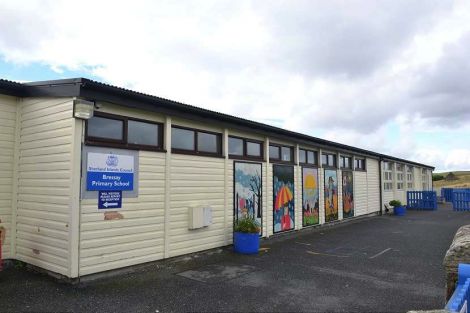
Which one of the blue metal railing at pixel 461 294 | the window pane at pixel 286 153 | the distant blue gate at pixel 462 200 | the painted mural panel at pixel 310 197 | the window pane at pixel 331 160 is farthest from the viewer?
the distant blue gate at pixel 462 200

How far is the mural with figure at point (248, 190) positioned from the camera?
10.8 m

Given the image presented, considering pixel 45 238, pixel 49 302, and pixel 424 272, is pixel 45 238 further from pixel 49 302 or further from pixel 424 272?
pixel 424 272

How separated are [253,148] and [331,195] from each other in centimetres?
609

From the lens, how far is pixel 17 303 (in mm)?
5668

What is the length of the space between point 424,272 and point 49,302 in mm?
7135

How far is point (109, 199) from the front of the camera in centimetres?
734

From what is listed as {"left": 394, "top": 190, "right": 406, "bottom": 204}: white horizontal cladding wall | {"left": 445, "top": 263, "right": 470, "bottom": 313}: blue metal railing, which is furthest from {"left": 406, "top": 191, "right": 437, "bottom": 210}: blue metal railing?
{"left": 445, "top": 263, "right": 470, "bottom": 313}: blue metal railing

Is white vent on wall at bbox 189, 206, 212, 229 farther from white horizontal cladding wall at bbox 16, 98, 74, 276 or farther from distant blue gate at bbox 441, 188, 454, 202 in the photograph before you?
distant blue gate at bbox 441, 188, 454, 202

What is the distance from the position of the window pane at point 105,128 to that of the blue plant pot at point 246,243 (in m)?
4.06

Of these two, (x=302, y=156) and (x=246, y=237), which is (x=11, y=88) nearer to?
(x=246, y=237)

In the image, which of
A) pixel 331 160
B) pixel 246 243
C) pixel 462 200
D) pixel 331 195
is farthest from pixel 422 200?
pixel 246 243

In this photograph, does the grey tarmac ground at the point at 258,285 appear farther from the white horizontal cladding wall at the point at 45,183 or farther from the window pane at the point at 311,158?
the window pane at the point at 311,158

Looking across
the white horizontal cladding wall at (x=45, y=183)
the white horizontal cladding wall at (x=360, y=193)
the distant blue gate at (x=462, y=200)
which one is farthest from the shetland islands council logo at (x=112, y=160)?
the distant blue gate at (x=462, y=200)

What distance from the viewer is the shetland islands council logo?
7.36m
